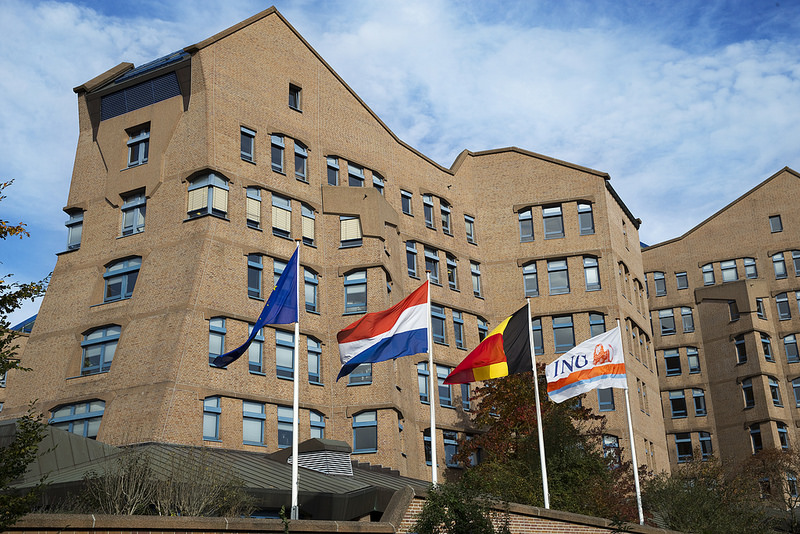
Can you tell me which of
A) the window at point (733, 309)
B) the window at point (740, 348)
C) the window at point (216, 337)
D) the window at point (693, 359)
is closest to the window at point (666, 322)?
the window at point (693, 359)

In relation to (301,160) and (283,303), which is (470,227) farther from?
(283,303)

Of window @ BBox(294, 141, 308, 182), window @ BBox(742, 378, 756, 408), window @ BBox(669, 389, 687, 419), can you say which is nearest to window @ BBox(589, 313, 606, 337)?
window @ BBox(294, 141, 308, 182)

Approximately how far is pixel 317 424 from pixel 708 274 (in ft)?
133

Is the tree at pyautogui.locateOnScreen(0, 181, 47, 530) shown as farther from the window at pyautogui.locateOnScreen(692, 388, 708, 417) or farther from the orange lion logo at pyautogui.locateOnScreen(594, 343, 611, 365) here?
the window at pyautogui.locateOnScreen(692, 388, 708, 417)

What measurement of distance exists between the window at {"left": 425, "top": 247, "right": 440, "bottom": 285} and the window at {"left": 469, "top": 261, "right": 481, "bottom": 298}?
9.35 feet

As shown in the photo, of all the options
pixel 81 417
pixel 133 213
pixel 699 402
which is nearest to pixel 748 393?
pixel 699 402

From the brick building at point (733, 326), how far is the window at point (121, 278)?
42821mm

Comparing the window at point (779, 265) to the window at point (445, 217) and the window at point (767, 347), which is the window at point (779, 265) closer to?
the window at point (767, 347)

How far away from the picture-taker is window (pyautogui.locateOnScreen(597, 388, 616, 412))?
49.8 meters

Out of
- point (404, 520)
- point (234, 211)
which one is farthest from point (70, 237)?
point (404, 520)

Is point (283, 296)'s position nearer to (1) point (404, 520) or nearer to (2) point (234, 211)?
(1) point (404, 520)

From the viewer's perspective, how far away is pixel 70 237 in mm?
43938

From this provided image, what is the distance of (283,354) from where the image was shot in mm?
41250

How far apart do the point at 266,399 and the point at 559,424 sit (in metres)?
12.6
